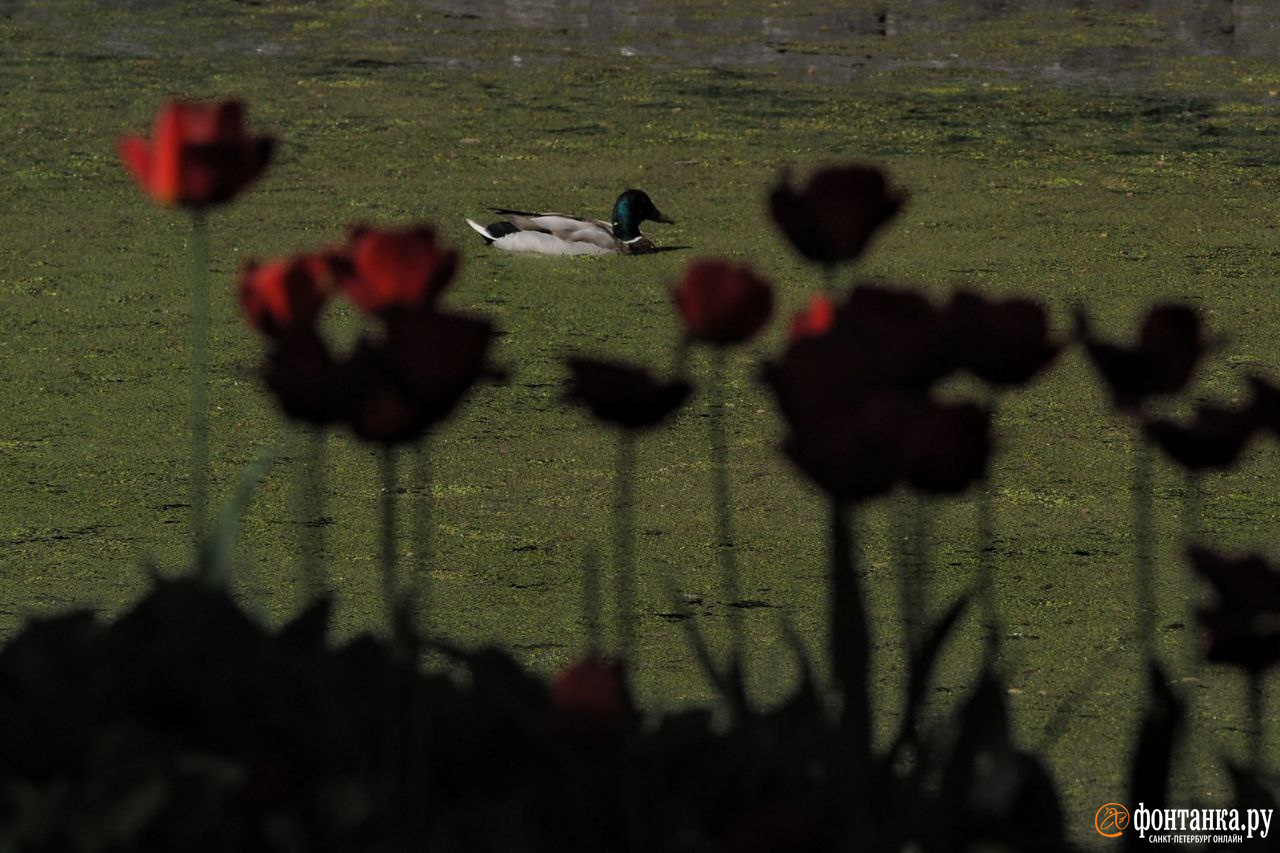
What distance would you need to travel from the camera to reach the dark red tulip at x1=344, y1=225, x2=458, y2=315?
36.0 inches

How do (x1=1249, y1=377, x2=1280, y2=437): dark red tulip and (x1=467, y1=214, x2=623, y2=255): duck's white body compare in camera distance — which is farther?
(x1=467, y1=214, x2=623, y2=255): duck's white body

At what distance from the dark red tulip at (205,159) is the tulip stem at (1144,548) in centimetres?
51

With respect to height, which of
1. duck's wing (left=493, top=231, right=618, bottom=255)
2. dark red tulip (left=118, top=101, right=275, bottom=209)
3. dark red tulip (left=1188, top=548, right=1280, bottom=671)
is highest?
duck's wing (left=493, top=231, right=618, bottom=255)

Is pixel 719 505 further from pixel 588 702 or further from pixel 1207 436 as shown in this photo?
pixel 588 702

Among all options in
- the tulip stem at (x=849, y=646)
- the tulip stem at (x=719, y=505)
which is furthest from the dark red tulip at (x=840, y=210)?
the tulip stem at (x=719, y=505)

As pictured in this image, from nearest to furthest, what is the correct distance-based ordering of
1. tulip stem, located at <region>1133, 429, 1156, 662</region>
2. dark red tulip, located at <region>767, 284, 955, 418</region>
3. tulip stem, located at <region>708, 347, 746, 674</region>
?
dark red tulip, located at <region>767, 284, 955, 418</region>
tulip stem, located at <region>1133, 429, 1156, 662</region>
tulip stem, located at <region>708, 347, 746, 674</region>

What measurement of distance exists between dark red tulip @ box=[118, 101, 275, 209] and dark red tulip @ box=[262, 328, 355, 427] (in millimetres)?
202

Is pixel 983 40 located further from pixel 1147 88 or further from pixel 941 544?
pixel 941 544

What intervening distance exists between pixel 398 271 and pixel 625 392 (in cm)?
12

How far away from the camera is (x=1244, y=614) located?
0.92 metres

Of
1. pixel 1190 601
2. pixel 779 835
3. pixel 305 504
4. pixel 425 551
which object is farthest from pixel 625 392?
pixel 305 504

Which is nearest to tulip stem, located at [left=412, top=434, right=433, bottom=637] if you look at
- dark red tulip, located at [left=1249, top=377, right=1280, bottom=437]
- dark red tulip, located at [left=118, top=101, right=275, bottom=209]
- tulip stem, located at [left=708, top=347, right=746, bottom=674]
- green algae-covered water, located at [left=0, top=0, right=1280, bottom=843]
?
green algae-covered water, located at [left=0, top=0, right=1280, bottom=843]

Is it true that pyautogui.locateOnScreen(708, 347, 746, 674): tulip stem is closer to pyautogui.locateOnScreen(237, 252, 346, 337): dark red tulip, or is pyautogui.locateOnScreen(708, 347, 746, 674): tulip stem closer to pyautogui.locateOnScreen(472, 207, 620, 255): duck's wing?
pyautogui.locateOnScreen(472, 207, 620, 255): duck's wing

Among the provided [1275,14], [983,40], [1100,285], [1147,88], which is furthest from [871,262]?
[1275,14]
